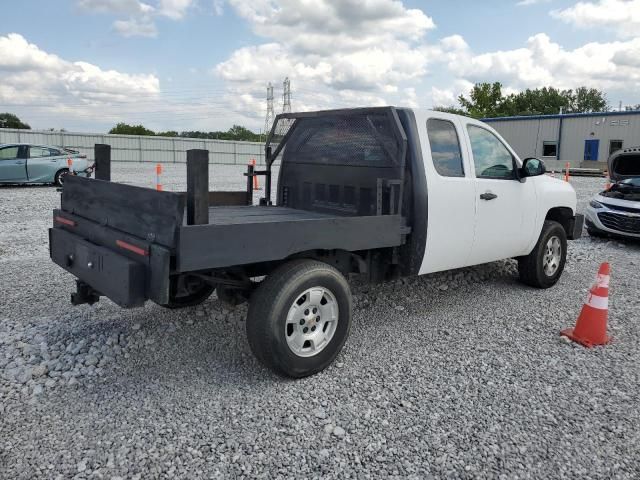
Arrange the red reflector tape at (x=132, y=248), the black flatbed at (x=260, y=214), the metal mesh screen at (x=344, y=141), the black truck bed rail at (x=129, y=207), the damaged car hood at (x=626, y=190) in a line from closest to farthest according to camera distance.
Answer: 1. the black truck bed rail at (x=129, y=207)
2. the red reflector tape at (x=132, y=248)
3. the black flatbed at (x=260, y=214)
4. the metal mesh screen at (x=344, y=141)
5. the damaged car hood at (x=626, y=190)

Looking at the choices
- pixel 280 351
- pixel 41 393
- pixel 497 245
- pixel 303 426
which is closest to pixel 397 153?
pixel 497 245

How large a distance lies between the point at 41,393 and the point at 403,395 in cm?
243

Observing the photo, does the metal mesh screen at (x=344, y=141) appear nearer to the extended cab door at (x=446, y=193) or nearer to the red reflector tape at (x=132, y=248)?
the extended cab door at (x=446, y=193)

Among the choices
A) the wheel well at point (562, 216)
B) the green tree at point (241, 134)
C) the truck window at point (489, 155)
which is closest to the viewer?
the truck window at point (489, 155)

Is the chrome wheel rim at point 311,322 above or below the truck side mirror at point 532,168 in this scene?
below

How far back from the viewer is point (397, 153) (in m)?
4.55

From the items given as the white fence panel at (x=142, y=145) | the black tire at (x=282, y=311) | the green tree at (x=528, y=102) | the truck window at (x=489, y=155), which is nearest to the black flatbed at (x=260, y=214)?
the black tire at (x=282, y=311)

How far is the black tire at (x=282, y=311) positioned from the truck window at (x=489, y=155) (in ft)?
7.34

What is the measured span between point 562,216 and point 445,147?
266cm

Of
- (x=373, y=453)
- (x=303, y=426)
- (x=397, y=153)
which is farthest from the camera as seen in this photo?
(x=397, y=153)

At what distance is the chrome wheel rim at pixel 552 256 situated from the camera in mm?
6285

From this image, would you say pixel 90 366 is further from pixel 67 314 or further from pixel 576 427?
pixel 576 427

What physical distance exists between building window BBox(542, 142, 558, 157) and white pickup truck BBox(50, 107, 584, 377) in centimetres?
3235

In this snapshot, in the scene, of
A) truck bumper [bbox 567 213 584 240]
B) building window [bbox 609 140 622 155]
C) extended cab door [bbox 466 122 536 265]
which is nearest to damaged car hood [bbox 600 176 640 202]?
truck bumper [bbox 567 213 584 240]
